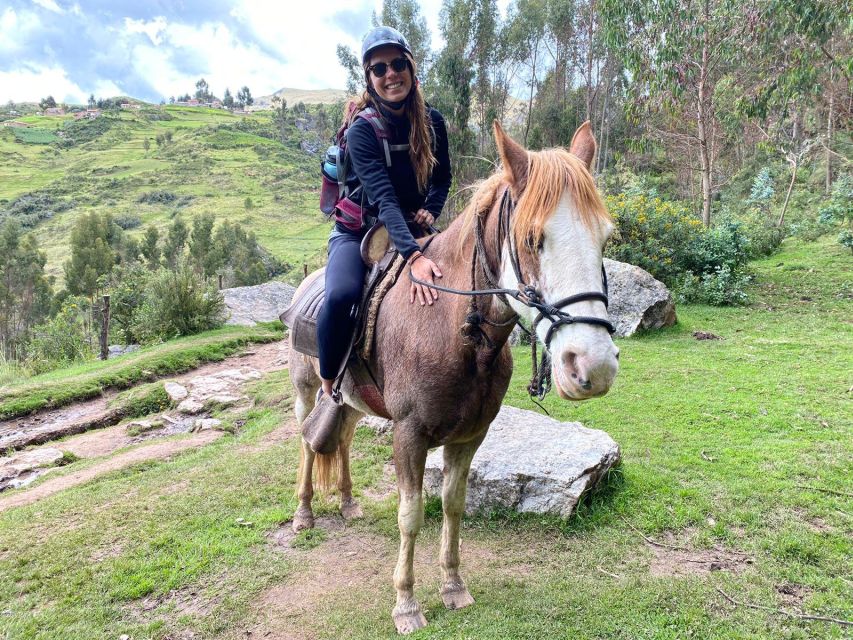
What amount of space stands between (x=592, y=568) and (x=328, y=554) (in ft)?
7.01

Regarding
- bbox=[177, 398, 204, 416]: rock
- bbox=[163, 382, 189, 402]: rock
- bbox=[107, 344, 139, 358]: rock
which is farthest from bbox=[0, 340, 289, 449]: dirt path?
bbox=[107, 344, 139, 358]: rock

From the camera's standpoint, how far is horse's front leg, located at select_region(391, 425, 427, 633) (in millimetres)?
2812

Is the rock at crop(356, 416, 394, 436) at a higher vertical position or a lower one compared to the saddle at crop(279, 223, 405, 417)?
lower

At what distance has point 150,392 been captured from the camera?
1020cm

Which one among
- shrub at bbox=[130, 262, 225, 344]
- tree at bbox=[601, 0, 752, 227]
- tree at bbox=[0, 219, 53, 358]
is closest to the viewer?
tree at bbox=[601, 0, 752, 227]

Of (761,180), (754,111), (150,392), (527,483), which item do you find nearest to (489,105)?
(761,180)

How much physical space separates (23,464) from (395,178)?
798 centimetres

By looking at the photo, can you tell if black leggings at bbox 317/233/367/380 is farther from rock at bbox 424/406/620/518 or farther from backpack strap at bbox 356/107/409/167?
rock at bbox 424/406/620/518

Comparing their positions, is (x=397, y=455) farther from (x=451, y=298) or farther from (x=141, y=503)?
(x=141, y=503)

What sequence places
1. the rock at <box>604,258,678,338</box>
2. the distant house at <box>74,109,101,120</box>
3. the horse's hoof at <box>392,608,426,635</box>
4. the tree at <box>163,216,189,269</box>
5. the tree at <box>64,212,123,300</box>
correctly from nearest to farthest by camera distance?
the horse's hoof at <box>392,608,426,635</box> → the rock at <box>604,258,678,338</box> → the tree at <box>64,212,123,300</box> → the tree at <box>163,216,189,269</box> → the distant house at <box>74,109,101,120</box>

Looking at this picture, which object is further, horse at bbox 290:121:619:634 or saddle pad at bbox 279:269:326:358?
saddle pad at bbox 279:269:326:358

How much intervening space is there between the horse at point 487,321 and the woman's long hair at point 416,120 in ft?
Result: 2.06

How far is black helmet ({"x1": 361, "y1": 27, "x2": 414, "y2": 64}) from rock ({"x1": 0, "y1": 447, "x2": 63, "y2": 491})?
25.5 feet

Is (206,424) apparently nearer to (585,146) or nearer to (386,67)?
(386,67)
